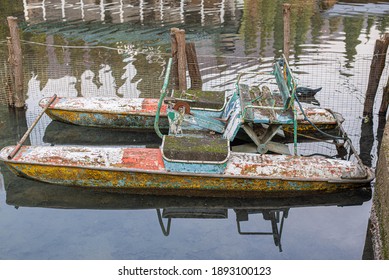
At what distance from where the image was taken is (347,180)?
30.5ft

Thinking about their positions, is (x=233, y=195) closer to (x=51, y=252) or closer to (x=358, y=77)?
(x=51, y=252)

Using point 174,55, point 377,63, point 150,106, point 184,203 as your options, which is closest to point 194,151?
point 184,203

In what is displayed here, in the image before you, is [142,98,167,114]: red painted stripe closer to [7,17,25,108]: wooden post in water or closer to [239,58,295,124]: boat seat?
[239,58,295,124]: boat seat

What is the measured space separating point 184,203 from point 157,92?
5.70 metres

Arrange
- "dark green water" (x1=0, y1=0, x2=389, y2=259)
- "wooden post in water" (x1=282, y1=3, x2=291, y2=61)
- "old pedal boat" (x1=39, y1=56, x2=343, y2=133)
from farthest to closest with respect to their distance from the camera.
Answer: "wooden post in water" (x1=282, y1=3, x2=291, y2=61) < "old pedal boat" (x1=39, y1=56, x2=343, y2=133) < "dark green water" (x1=0, y1=0, x2=389, y2=259)

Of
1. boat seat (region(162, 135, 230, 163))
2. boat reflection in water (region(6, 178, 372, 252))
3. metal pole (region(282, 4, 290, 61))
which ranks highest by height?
metal pole (region(282, 4, 290, 61))

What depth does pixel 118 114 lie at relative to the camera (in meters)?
12.2

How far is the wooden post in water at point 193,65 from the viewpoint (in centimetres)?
1341

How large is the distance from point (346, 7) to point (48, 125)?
19176 mm

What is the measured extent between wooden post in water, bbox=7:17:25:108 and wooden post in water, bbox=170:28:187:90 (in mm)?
3901

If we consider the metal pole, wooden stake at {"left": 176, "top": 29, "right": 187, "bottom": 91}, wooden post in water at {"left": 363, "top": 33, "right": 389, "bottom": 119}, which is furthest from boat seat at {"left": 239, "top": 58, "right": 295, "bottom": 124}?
wooden post in water at {"left": 363, "top": 33, "right": 389, "bottom": 119}

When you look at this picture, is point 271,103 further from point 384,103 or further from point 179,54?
point 384,103

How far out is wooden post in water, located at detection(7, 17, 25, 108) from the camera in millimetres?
12766

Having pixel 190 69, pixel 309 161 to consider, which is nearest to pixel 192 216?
pixel 309 161
